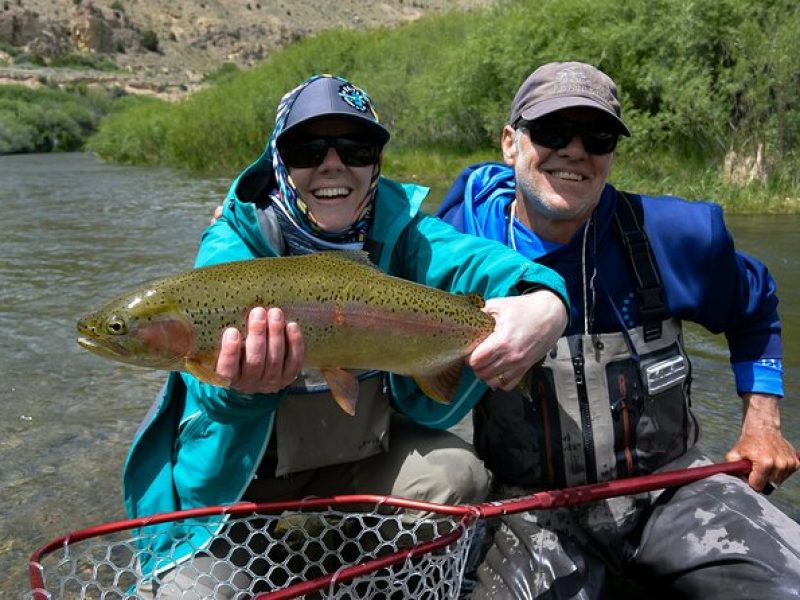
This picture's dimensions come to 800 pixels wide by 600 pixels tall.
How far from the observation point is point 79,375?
555 centimetres

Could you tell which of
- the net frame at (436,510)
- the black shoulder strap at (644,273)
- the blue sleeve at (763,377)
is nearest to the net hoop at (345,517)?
the net frame at (436,510)

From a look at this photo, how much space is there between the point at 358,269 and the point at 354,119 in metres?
0.50

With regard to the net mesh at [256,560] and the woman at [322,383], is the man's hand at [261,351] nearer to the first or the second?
the woman at [322,383]

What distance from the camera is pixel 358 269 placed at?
2377mm

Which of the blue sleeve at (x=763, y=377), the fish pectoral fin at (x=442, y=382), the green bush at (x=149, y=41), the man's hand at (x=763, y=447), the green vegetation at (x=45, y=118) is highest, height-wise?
the green bush at (x=149, y=41)

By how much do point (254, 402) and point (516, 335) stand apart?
31.6 inches

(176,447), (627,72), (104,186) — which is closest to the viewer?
(176,447)

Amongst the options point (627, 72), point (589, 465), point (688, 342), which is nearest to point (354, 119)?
point (589, 465)

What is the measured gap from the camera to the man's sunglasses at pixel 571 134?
283 centimetres

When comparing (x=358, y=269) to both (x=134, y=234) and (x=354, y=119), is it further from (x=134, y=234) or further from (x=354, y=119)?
(x=134, y=234)

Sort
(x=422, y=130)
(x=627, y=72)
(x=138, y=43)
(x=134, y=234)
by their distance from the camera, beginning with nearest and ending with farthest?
1. (x=134, y=234)
2. (x=627, y=72)
3. (x=422, y=130)
4. (x=138, y=43)

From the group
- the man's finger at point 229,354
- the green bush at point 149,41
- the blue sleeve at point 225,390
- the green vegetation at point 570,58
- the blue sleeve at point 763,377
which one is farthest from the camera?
the green bush at point 149,41

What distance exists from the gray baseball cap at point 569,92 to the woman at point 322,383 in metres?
0.54

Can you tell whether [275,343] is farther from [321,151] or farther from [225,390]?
[321,151]
